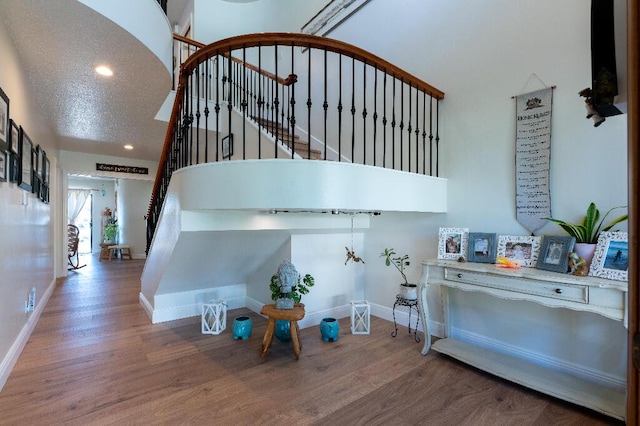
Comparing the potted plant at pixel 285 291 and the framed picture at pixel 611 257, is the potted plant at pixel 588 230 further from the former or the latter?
the potted plant at pixel 285 291

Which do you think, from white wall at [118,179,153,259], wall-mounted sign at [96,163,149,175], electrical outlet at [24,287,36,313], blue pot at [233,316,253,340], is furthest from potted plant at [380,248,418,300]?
white wall at [118,179,153,259]

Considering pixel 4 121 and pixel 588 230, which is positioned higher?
pixel 4 121

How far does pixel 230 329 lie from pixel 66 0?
9.50 feet

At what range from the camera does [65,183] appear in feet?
19.9

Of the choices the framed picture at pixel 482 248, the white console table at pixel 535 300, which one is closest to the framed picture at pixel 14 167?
the white console table at pixel 535 300

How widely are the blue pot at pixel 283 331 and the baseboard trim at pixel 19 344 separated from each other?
1920mm

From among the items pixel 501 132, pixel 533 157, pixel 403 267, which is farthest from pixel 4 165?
pixel 533 157

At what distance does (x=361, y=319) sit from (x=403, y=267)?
2.27 ft

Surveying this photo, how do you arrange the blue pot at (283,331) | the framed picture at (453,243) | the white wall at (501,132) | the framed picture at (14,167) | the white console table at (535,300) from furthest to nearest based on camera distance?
the blue pot at (283,331) → the framed picture at (453,243) → the framed picture at (14,167) → the white wall at (501,132) → the white console table at (535,300)

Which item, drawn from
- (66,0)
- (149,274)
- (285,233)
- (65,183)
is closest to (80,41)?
(66,0)

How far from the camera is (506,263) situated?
94.0 inches

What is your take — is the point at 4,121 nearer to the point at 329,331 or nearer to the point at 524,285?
the point at 329,331

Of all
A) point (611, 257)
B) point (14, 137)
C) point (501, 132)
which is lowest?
point (611, 257)

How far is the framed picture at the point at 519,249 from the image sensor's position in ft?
7.82
